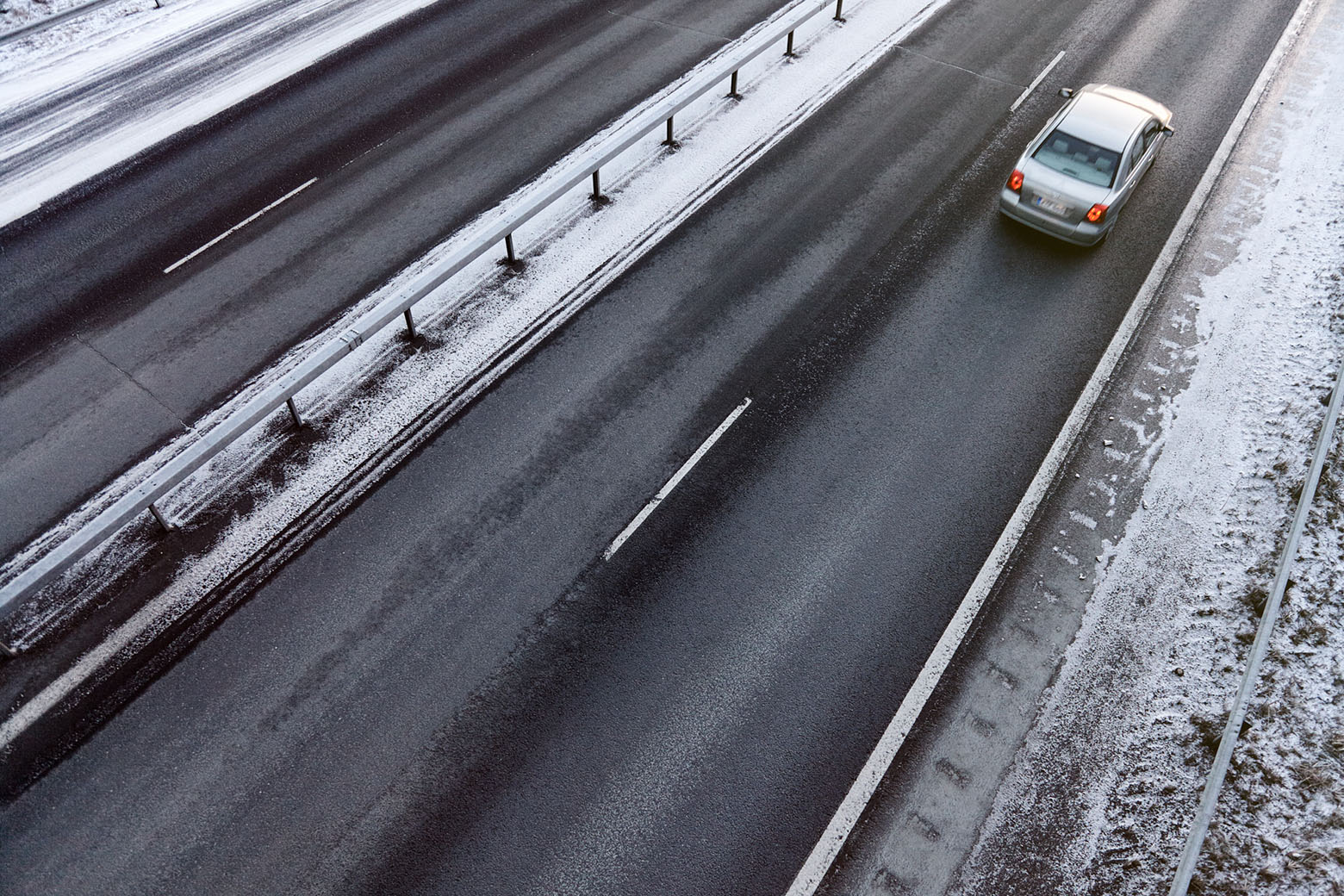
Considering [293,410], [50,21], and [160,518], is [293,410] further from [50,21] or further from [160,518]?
[50,21]

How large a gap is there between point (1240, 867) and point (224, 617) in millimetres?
10349

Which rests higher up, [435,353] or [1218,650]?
[435,353]

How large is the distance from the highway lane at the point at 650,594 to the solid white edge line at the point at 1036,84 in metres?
3.06

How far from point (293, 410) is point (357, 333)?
4.12ft

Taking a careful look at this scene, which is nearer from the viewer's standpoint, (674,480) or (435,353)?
(674,480)

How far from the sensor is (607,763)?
27.0ft

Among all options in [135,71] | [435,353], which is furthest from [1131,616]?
[135,71]

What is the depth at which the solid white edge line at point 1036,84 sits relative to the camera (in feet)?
53.0

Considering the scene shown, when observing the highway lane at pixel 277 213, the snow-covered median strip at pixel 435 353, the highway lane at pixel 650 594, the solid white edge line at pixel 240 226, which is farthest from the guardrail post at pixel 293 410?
the solid white edge line at pixel 240 226

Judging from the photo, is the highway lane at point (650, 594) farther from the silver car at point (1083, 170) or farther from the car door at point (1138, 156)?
the car door at point (1138, 156)

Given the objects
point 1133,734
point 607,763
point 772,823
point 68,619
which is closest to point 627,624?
point 607,763

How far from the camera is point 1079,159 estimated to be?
13.2 m

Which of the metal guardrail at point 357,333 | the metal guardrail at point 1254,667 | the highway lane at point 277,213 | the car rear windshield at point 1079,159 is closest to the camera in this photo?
the metal guardrail at point 1254,667

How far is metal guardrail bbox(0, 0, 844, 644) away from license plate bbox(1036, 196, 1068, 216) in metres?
6.04
